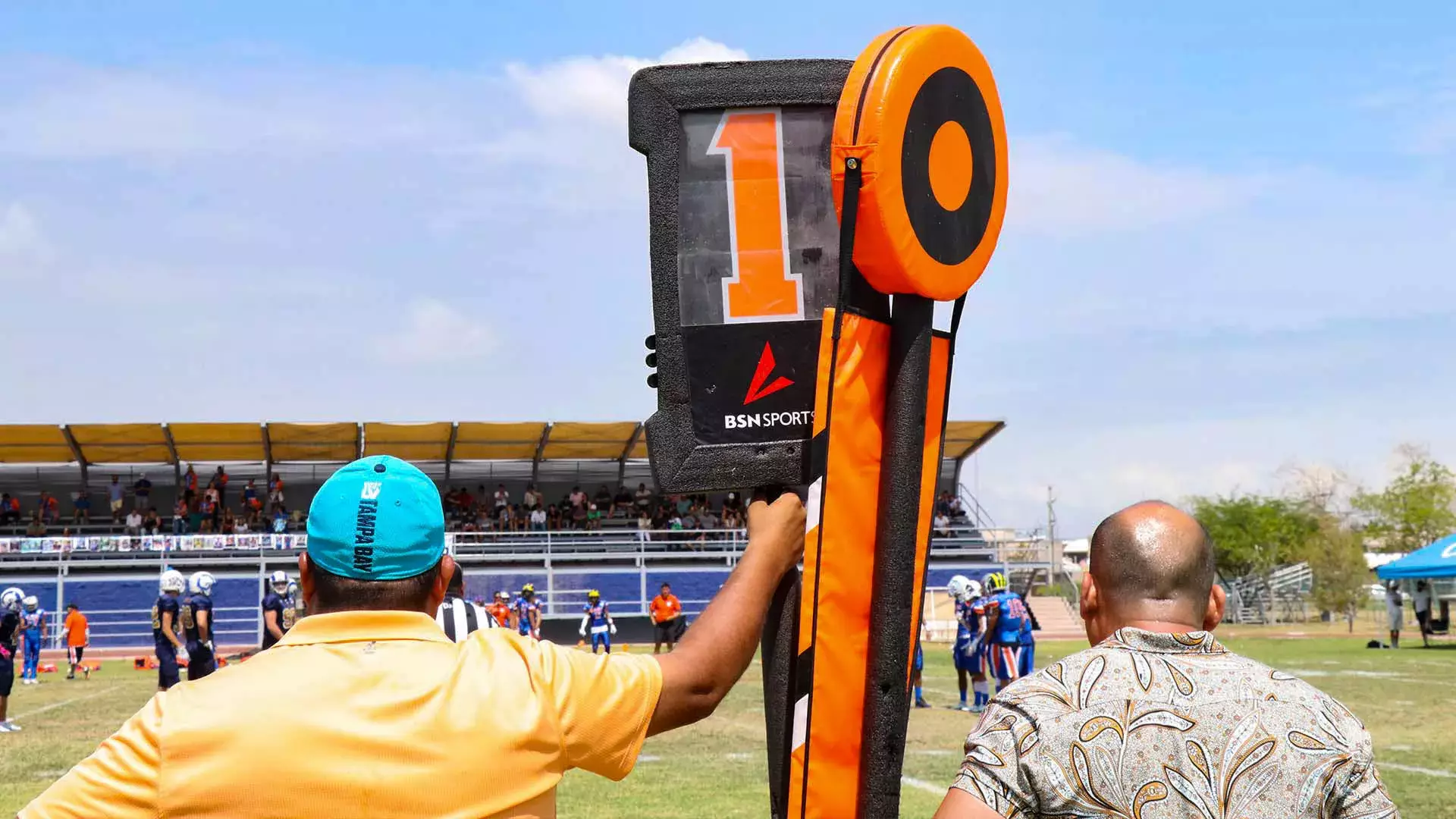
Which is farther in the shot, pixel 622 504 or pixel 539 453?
pixel 622 504

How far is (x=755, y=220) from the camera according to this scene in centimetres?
303

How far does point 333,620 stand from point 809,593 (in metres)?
1.01

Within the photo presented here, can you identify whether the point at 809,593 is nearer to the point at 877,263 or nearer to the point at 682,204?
the point at 877,263

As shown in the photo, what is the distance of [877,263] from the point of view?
2828 mm

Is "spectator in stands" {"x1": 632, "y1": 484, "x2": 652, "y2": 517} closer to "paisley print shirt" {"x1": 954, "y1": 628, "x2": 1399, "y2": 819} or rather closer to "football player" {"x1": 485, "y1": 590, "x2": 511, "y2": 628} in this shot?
"football player" {"x1": 485, "y1": 590, "x2": 511, "y2": 628}

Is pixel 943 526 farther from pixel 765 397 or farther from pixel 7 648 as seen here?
pixel 765 397

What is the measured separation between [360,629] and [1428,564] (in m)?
29.3

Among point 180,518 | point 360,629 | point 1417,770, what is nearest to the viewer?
point 360,629

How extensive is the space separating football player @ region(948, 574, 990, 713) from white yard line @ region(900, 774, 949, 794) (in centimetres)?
608

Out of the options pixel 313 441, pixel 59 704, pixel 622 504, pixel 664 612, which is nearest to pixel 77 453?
pixel 313 441

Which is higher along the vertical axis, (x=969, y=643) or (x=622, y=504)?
(x=622, y=504)

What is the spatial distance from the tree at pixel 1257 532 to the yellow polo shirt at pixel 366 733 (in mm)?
63049

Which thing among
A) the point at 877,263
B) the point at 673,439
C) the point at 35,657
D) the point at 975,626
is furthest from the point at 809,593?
the point at 35,657

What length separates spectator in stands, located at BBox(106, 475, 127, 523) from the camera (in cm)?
4047
